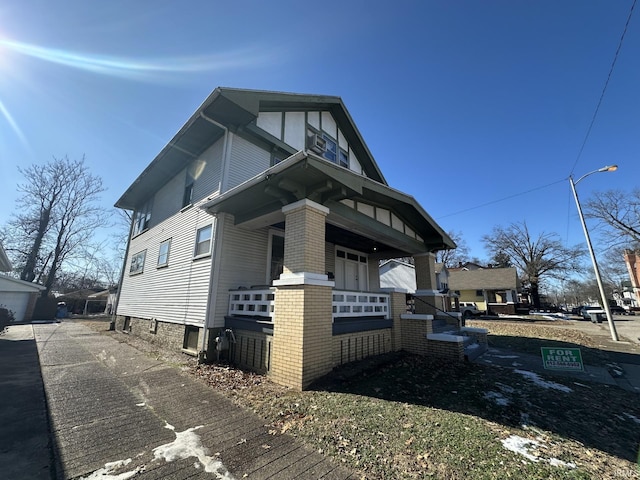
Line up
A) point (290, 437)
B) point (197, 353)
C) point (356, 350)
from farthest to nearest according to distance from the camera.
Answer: point (197, 353) < point (356, 350) < point (290, 437)

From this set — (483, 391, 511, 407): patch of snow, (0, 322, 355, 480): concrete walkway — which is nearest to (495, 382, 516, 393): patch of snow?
(483, 391, 511, 407): patch of snow

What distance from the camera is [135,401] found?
4871mm

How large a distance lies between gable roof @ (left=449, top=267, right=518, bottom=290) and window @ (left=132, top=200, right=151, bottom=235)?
33.2 m

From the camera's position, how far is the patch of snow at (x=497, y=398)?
15.7 feet

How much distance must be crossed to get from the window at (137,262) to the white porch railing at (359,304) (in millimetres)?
11171

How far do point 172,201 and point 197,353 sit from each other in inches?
281

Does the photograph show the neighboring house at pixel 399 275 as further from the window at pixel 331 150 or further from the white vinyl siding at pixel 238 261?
the white vinyl siding at pixel 238 261

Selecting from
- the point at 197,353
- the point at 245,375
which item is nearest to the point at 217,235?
the point at 197,353

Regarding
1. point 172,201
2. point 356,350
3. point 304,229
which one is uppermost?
point 172,201

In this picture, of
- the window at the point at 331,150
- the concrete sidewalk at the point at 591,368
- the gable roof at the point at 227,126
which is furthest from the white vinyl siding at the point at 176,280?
the concrete sidewalk at the point at 591,368

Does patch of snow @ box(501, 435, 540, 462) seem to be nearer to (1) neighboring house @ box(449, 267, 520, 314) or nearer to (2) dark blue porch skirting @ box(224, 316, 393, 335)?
(2) dark blue porch skirting @ box(224, 316, 393, 335)

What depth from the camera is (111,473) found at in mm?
2875

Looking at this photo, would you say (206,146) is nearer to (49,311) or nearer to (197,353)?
(197,353)

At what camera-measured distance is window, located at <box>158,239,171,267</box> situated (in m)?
10.8
